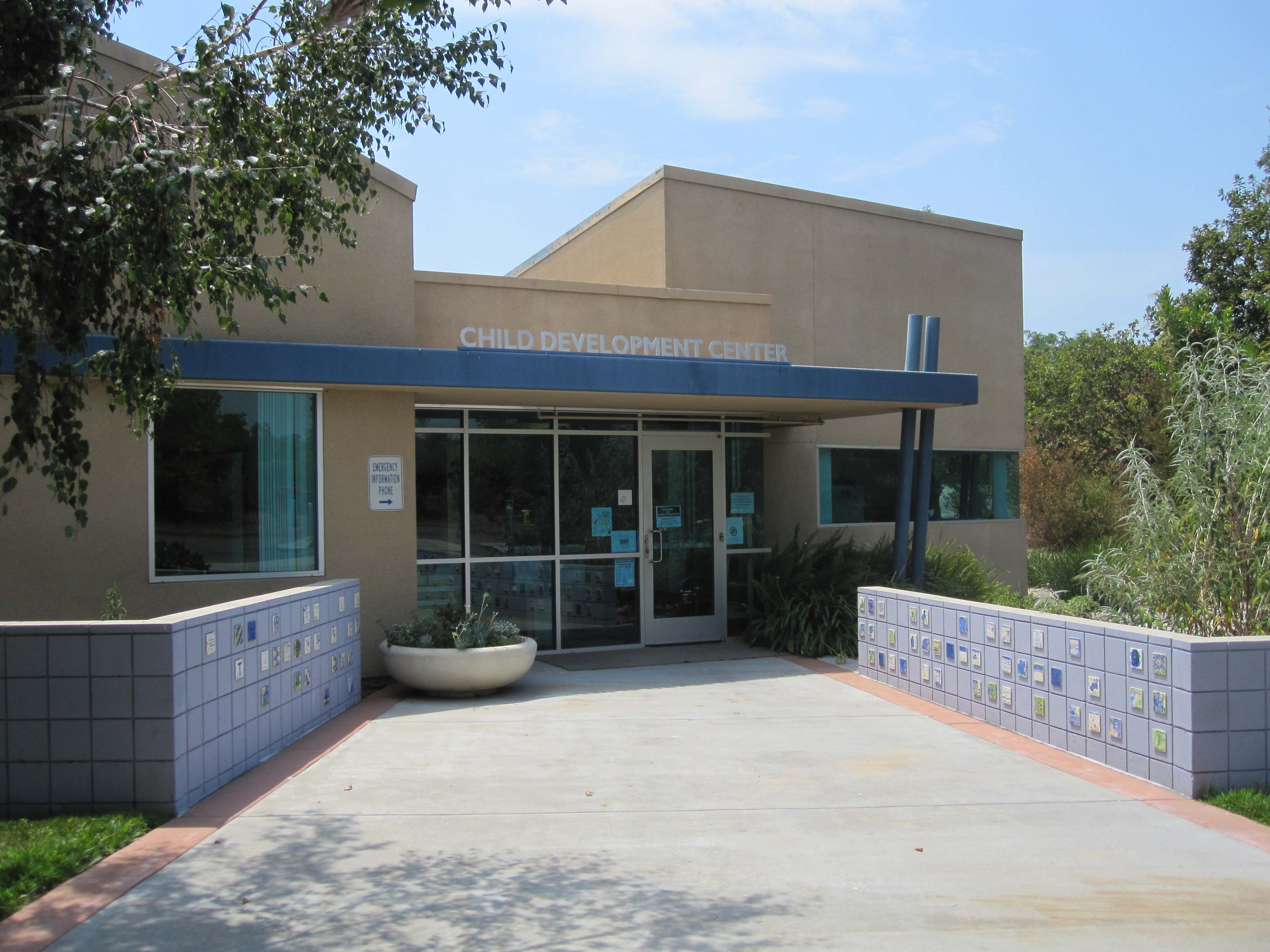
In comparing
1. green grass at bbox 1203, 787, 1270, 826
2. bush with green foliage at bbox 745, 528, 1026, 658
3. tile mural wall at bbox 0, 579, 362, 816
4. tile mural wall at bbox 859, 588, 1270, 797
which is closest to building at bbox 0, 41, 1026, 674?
bush with green foliage at bbox 745, 528, 1026, 658

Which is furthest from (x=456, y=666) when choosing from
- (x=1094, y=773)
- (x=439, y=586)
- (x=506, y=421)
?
(x=1094, y=773)

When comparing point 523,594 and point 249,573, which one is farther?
point 523,594

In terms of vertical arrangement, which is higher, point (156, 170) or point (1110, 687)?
point (156, 170)

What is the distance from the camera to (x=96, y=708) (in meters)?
5.69

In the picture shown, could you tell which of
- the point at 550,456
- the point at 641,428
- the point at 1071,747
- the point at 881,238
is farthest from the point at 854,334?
the point at 1071,747

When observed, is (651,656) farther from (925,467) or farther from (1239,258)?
(1239,258)

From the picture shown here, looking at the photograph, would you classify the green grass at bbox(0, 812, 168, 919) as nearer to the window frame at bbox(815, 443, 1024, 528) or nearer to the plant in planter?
the plant in planter

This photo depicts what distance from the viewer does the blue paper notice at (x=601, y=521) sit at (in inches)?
469

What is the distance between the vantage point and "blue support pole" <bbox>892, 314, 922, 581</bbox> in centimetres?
1224

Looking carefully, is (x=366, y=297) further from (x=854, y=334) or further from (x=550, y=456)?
(x=854, y=334)

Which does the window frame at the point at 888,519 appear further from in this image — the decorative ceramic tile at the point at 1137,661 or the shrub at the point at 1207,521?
the decorative ceramic tile at the point at 1137,661

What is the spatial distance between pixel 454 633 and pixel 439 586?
198cm

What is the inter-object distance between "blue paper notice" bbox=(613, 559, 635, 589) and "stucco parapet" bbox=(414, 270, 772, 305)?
2.84 metres

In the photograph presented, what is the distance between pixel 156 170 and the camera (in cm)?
509
